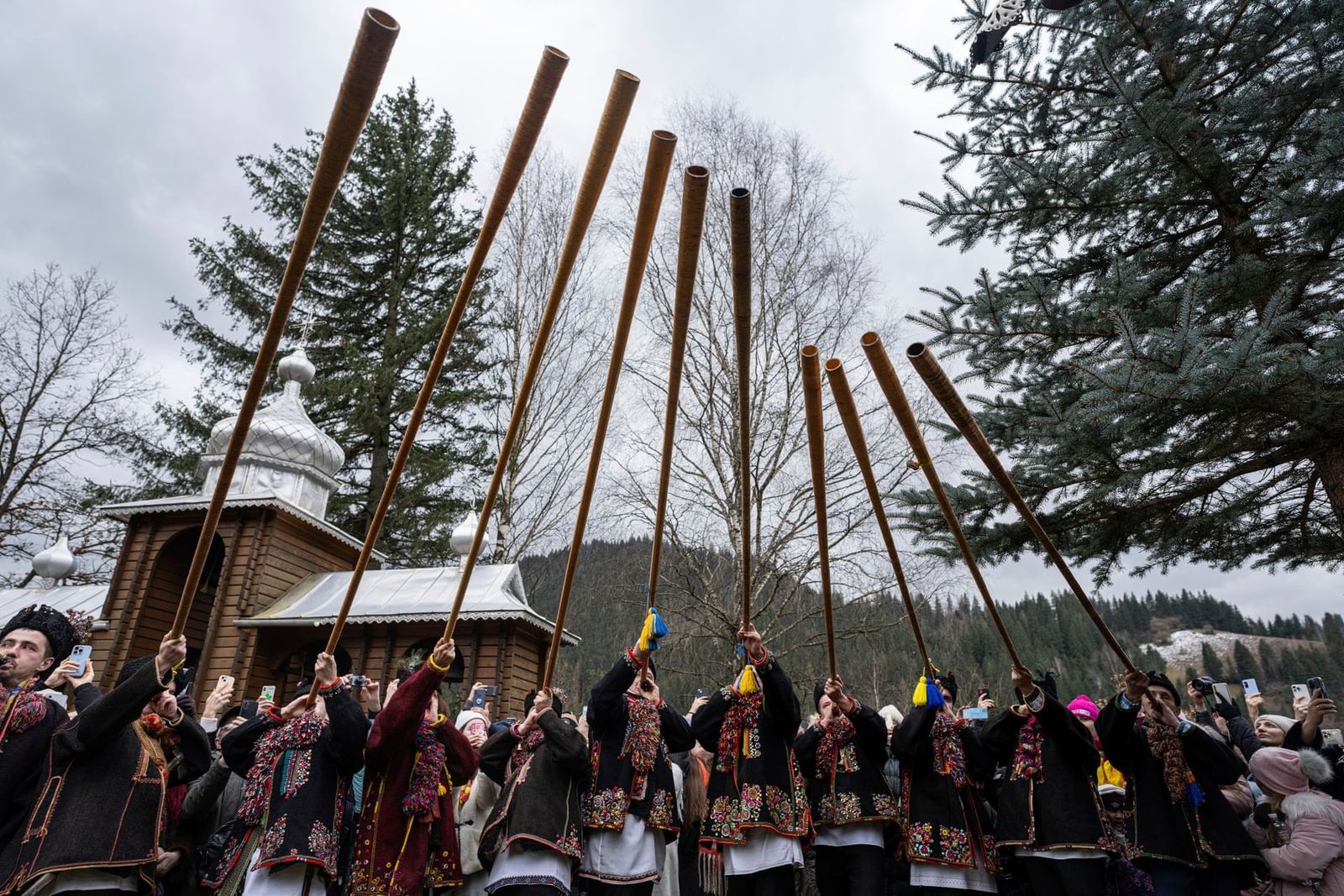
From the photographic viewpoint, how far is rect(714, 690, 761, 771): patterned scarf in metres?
4.98

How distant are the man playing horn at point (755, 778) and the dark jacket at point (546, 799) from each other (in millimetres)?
857

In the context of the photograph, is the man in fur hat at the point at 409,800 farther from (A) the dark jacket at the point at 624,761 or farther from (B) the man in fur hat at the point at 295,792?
(A) the dark jacket at the point at 624,761

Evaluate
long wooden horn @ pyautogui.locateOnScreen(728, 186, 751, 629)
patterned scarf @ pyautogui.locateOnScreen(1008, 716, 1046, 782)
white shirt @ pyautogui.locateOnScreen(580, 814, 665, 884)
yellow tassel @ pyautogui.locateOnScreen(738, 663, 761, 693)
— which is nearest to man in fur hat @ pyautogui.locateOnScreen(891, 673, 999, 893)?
patterned scarf @ pyautogui.locateOnScreen(1008, 716, 1046, 782)

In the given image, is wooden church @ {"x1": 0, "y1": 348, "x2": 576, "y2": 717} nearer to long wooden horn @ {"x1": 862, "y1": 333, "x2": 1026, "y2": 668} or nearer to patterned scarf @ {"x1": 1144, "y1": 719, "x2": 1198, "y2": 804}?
long wooden horn @ {"x1": 862, "y1": 333, "x2": 1026, "y2": 668}

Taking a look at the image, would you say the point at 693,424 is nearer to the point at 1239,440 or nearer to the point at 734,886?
the point at 1239,440

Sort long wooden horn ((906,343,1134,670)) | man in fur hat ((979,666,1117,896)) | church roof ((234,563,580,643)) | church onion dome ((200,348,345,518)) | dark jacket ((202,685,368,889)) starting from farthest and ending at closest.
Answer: church onion dome ((200,348,345,518)) < church roof ((234,563,580,643)) < man in fur hat ((979,666,1117,896)) < dark jacket ((202,685,368,889)) < long wooden horn ((906,343,1134,670))

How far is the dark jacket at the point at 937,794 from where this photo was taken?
15.6 ft

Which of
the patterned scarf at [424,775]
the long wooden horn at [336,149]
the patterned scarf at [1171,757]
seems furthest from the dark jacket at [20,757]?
the patterned scarf at [1171,757]

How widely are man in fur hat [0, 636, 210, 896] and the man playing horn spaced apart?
2.94m

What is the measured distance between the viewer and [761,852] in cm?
465

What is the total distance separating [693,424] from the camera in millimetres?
12953

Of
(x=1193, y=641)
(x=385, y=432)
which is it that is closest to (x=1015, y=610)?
(x=385, y=432)

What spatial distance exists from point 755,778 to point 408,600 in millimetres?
8759

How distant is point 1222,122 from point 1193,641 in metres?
161
